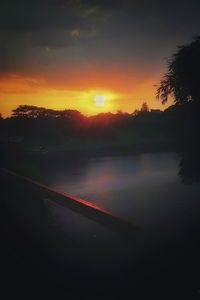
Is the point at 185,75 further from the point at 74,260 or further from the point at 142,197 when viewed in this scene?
the point at 74,260

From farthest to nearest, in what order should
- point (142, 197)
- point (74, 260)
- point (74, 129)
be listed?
point (74, 129) < point (142, 197) < point (74, 260)

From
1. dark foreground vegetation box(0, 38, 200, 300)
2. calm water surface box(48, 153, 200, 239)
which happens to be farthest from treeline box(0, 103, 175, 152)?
dark foreground vegetation box(0, 38, 200, 300)

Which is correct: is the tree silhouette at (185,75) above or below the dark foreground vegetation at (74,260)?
above

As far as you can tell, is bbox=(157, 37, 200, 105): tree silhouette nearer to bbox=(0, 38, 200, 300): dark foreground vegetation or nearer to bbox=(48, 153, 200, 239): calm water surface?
bbox=(48, 153, 200, 239): calm water surface

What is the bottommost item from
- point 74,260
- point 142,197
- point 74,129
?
point 142,197

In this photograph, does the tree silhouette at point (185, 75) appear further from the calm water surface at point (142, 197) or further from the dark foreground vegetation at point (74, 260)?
the dark foreground vegetation at point (74, 260)

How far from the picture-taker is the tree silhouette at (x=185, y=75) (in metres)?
26.7

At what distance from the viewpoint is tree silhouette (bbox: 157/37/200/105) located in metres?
26.7

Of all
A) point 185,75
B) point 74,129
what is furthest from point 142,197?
point 74,129

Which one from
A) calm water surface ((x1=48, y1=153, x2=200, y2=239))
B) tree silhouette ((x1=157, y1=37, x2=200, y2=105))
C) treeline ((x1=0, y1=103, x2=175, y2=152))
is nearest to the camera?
calm water surface ((x1=48, y1=153, x2=200, y2=239))

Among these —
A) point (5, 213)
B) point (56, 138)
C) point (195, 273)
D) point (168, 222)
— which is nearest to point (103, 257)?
point (195, 273)

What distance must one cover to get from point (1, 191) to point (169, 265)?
631 centimetres

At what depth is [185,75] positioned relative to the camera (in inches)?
1091

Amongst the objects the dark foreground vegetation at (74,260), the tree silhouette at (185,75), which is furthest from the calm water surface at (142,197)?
the tree silhouette at (185,75)
